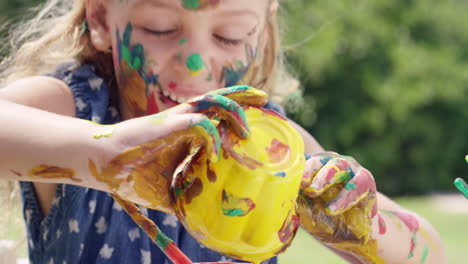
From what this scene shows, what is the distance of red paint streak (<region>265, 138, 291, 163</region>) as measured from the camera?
2.62 feet

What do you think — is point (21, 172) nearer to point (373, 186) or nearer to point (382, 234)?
point (373, 186)

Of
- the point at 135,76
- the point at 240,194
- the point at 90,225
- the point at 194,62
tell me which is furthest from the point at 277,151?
the point at 90,225

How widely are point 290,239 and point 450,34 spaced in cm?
619

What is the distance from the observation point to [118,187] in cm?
78

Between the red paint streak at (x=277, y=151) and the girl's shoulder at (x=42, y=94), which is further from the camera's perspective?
the girl's shoulder at (x=42, y=94)

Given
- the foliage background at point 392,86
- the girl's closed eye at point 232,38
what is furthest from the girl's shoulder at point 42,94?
the foliage background at point 392,86

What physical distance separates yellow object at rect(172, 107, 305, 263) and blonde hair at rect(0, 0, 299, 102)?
1.71 ft

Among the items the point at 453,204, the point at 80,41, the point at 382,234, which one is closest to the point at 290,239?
the point at 382,234

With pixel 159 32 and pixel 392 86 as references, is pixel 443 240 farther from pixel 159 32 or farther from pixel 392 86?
pixel 159 32

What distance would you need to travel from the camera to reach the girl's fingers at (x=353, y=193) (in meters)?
0.93

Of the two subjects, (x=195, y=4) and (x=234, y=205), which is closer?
→ (x=234, y=205)

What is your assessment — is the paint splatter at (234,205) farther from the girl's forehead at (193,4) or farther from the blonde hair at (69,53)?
the blonde hair at (69,53)

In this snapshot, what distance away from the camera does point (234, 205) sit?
2.51 feet

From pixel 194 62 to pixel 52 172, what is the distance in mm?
396
